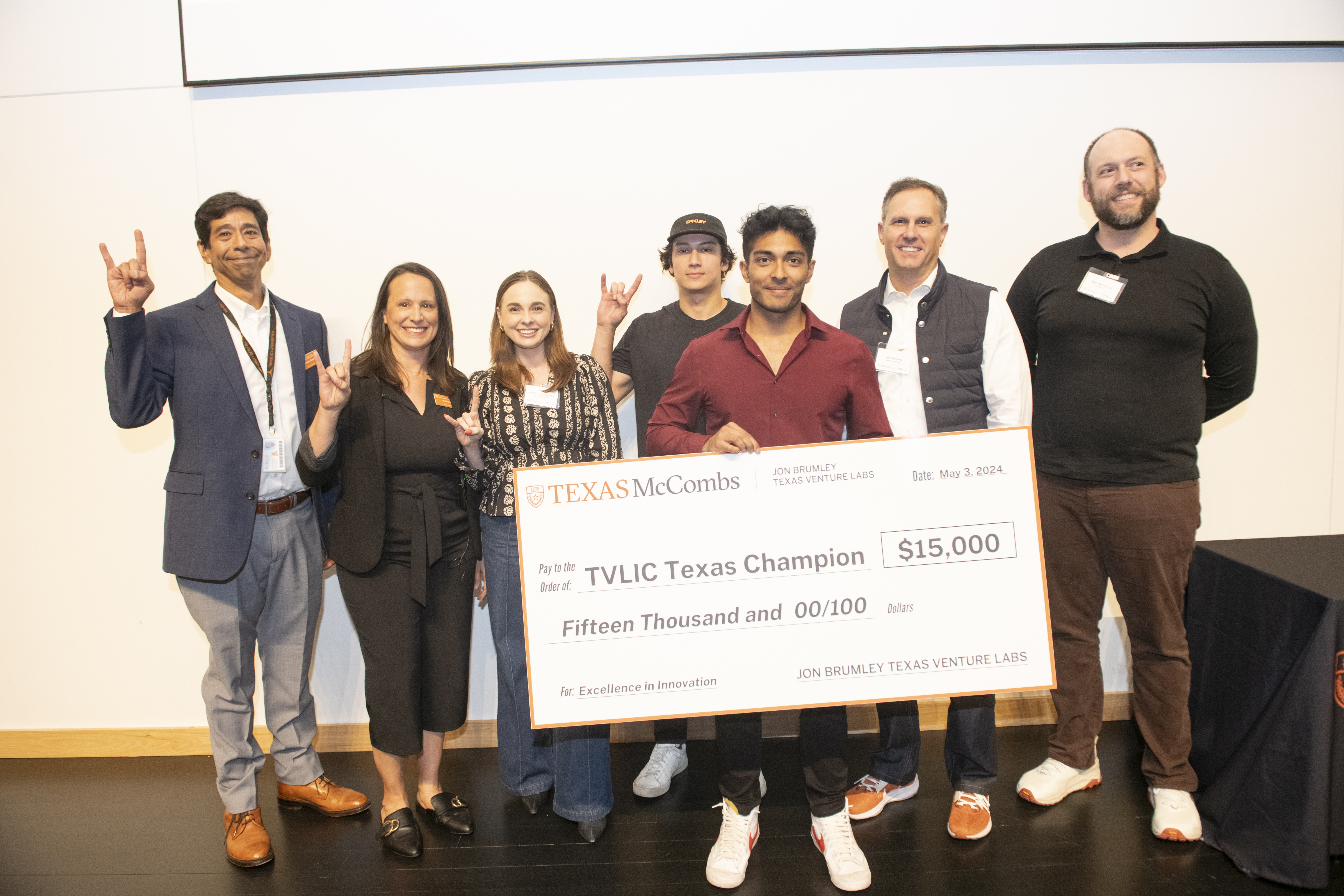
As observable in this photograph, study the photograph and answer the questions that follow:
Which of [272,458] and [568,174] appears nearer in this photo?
[272,458]

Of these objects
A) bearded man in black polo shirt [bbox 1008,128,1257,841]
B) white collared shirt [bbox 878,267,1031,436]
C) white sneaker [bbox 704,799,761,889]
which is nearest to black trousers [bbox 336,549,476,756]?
white sneaker [bbox 704,799,761,889]

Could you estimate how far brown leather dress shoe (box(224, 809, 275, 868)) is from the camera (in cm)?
238

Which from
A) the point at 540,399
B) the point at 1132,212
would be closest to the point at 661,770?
the point at 540,399

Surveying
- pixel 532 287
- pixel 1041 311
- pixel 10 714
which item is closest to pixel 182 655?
pixel 10 714

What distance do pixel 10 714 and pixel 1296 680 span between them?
5.00 metres

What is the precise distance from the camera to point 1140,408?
7.70ft

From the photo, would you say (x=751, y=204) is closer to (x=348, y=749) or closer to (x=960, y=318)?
(x=960, y=318)

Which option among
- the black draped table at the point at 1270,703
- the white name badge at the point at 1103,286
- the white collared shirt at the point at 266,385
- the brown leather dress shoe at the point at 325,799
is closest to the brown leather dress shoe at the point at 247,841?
the brown leather dress shoe at the point at 325,799

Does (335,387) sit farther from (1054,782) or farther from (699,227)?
(1054,782)

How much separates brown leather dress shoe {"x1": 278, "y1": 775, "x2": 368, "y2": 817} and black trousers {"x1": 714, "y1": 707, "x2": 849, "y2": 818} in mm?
1435

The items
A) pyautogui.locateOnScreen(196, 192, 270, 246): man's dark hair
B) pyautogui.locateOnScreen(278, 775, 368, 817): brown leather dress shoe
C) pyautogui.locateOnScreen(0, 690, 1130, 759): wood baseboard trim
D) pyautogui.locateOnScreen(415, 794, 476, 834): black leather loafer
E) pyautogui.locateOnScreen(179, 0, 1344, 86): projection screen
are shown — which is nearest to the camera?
pyautogui.locateOnScreen(196, 192, 270, 246): man's dark hair

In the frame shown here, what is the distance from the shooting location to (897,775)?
257 cm

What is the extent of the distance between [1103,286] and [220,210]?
2914mm

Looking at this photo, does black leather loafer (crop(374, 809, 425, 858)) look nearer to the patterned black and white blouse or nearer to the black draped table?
the patterned black and white blouse
